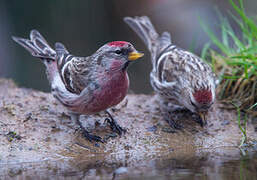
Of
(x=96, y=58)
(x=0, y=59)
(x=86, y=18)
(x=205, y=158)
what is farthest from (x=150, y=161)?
(x=86, y=18)

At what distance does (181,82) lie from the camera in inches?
168

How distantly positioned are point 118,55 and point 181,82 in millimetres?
909

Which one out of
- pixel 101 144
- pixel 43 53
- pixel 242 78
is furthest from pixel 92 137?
pixel 242 78

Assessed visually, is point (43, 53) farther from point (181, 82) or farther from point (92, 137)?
point (181, 82)

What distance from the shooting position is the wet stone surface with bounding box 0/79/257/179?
131 inches

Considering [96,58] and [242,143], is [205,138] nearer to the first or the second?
[242,143]

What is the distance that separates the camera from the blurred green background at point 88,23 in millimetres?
9594

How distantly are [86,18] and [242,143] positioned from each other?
7523 mm

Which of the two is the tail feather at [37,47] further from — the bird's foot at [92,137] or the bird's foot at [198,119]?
the bird's foot at [198,119]

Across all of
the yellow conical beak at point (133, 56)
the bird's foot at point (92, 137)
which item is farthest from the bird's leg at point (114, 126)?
the yellow conical beak at point (133, 56)

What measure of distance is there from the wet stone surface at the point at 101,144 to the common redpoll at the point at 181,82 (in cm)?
22

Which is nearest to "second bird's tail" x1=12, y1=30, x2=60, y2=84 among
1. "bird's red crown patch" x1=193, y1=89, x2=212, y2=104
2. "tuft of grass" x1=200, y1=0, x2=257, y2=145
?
"bird's red crown patch" x1=193, y1=89, x2=212, y2=104

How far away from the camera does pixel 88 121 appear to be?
429 cm

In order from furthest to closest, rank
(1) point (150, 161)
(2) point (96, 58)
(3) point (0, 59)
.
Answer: (3) point (0, 59) < (2) point (96, 58) < (1) point (150, 161)
